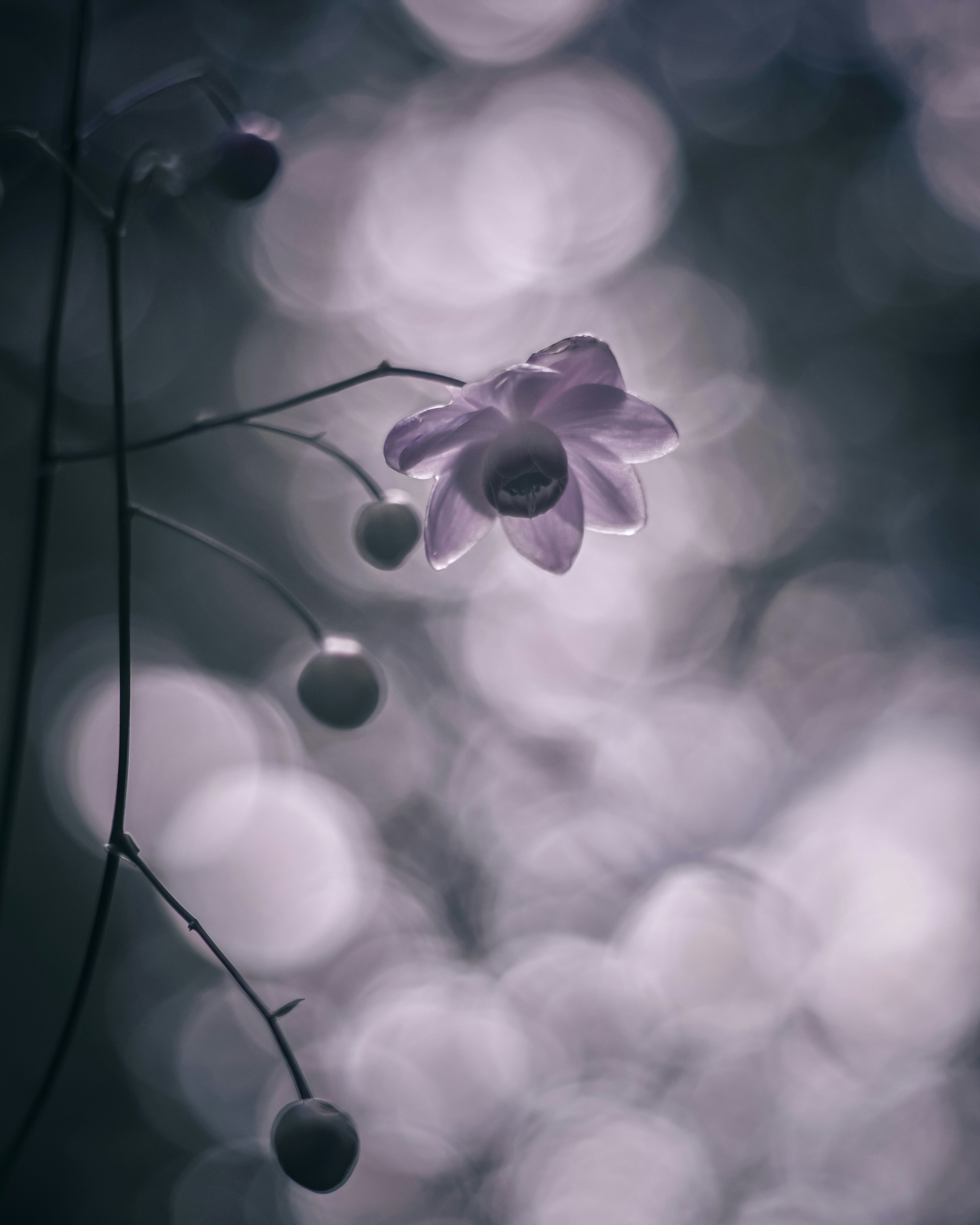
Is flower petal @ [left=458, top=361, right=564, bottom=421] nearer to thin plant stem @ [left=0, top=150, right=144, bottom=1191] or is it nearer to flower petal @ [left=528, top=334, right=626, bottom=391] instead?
flower petal @ [left=528, top=334, right=626, bottom=391]

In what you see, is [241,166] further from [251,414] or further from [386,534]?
[386,534]

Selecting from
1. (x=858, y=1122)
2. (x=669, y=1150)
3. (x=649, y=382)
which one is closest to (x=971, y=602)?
(x=649, y=382)

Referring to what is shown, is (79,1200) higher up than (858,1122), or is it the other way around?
(79,1200)

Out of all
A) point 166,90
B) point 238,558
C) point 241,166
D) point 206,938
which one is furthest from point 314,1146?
point 166,90

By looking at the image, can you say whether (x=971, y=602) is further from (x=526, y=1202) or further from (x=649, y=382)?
(x=526, y=1202)

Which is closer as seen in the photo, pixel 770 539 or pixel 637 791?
pixel 637 791

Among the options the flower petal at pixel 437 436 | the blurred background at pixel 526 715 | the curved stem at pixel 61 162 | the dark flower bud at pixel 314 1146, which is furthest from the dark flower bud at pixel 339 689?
the blurred background at pixel 526 715

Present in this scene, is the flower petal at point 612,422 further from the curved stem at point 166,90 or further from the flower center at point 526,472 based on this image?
the curved stem at point 166,90

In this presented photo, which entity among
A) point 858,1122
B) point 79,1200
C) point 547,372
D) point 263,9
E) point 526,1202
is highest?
point 547,372
